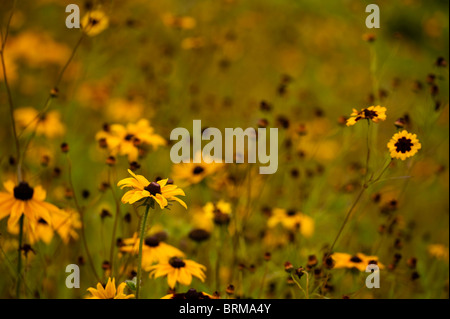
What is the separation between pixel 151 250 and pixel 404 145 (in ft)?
2.43

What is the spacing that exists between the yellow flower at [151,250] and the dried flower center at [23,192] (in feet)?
1.00

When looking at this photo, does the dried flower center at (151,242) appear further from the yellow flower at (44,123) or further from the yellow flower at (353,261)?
the yellow flower at (44,123)

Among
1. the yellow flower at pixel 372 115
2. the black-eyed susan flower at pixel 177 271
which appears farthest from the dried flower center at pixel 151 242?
the yellow flower at pixel 372 115

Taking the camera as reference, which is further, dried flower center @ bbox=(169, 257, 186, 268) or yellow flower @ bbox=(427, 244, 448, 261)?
yellow flower @ bbox=(427, 244, 448, 261)

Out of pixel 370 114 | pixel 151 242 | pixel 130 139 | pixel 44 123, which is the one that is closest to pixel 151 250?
pixel 151 242

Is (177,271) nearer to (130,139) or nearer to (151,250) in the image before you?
(151,250)

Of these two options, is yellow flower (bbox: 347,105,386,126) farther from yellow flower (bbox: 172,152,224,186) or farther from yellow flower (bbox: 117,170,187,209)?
yellow flower (bbox: 172,152,224,186)

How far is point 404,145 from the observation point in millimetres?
→ 1145

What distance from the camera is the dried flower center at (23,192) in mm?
1146

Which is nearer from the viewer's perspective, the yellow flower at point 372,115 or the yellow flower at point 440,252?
the yellow flower at point 372,115

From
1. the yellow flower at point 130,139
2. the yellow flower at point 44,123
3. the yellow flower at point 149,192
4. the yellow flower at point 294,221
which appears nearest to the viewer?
the yellow flower at point 149,192

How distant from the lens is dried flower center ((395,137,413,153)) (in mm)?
1140

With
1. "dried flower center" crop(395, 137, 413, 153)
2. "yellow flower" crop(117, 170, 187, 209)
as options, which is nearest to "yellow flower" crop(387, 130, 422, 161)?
"dried flower center" crop(395, 137, 413, 153)
